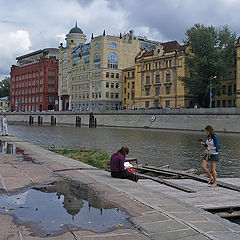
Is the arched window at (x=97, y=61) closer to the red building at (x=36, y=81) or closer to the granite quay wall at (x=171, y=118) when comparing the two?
the granite quay wall at (x=171, y=118)

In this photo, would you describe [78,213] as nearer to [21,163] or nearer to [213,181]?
[213,181]

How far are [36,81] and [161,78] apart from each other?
6740 cm

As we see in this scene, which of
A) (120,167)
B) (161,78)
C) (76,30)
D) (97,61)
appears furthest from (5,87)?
(120,167)

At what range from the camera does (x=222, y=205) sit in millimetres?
9422

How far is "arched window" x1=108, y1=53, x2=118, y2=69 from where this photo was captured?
10394 centimetres

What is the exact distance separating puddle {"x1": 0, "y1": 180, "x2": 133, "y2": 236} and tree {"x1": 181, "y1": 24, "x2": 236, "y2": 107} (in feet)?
203

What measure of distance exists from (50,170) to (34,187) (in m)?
3.41

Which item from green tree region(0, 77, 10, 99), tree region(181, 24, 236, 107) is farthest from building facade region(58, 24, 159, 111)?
green tree region(0, 77, 10, 99)

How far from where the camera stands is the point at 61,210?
8109mm

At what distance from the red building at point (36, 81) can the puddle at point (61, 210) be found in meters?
123

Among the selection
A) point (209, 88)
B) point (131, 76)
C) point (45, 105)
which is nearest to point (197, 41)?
point (209, 88)

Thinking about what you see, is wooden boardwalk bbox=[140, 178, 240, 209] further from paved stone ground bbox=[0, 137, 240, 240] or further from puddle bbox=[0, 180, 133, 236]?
puddle bbox=[0, 180, 133, 236]

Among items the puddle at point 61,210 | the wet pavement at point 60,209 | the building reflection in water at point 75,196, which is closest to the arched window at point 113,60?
the wet pavement at point 60,209

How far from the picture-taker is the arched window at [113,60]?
104 metres
